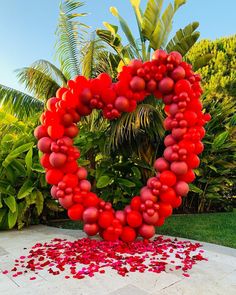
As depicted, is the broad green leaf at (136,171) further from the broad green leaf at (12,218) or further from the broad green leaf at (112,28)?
the broad green leaf at (112,28)

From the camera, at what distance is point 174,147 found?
4.02 meters

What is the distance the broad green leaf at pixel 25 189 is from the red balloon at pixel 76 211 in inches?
50.6

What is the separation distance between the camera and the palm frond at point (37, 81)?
6.98 metres

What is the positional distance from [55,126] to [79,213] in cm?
125

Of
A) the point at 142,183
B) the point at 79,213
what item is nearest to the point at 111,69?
the point at 142,183

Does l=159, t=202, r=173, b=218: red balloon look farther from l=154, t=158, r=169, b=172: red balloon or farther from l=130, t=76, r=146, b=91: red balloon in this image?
l=130, t=76, r=146, b=91: red balloon

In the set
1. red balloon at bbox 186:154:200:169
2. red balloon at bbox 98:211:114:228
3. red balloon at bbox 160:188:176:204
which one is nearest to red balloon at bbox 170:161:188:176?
red balloon at bbox 186:154:200:169

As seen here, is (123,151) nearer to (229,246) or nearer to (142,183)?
(142,183)

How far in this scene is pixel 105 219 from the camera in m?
4.16

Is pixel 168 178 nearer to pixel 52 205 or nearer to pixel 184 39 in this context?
pixel 52 205

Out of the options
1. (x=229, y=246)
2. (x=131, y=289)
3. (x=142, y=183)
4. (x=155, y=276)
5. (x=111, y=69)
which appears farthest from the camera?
(x=111, y=69)

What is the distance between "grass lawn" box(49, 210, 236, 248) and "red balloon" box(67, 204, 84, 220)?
1.87m

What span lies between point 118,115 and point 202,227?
126 inches

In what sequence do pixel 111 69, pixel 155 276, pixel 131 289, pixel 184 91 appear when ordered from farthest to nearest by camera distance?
1. pixel 111 69
2. pixel 184 91
3. pixel 155 276
4. pixel 131 289
